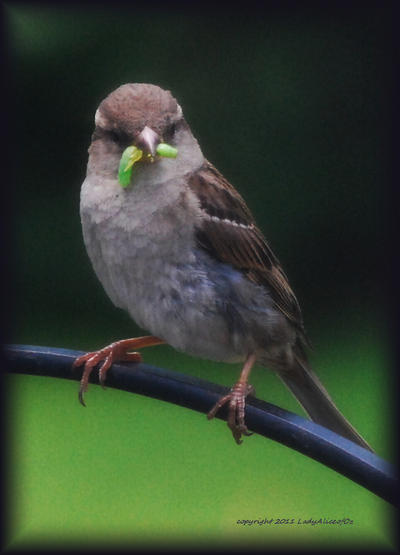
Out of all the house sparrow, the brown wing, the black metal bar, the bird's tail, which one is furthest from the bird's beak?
the bird's tail

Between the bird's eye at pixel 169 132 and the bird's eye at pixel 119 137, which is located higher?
the bird's eye at pixel 169 132

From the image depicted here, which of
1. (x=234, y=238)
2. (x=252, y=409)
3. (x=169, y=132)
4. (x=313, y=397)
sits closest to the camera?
(x=252, y=409)

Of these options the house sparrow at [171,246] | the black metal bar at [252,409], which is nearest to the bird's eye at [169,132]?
the house sparrow at [171,246]

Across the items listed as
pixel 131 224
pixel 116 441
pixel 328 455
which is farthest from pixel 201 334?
pixel 116 441

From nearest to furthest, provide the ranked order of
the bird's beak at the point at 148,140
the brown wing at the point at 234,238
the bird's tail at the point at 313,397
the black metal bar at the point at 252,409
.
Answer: the black metal bar at the point at 252,409 → the bird's beak at the point at 148,140 → the brown wing at the point at 234,238 → the bird's tail at the point at 313,397

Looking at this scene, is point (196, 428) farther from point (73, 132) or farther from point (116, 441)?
point (73, 132)

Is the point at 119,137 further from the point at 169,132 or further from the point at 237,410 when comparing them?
the point at 237,410

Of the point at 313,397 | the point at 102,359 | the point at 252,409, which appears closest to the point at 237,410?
the point at 252,409

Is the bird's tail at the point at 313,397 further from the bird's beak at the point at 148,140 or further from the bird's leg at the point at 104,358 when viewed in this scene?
the bird's beak at the point at 148,140
